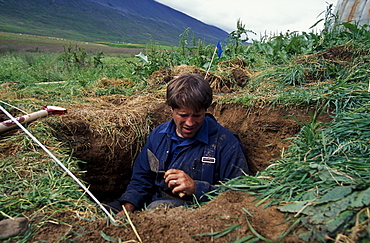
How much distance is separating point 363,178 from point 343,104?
4.06 feet

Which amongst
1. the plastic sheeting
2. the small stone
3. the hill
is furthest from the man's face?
the hill

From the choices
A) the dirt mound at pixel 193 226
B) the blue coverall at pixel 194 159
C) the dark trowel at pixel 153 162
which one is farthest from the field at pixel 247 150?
the dark trowel at pixel 153 162

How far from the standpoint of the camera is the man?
81.0 inches

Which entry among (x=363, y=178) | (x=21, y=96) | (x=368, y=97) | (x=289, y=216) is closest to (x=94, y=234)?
(x=289, y=216)

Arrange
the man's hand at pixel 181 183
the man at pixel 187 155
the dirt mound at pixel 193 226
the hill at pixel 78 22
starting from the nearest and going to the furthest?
the dirt mound at pixel 193 226 → the man's hand at pixel 181 183 → the man at pixel 187 155 → the hill at pixel 78 22

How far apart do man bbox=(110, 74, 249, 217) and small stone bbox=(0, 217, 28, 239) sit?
2.89 feet

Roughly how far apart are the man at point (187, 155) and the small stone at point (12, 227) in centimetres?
88

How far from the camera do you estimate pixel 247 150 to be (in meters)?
2.98

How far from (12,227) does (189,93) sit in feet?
4.77

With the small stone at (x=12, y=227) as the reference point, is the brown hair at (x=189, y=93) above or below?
above

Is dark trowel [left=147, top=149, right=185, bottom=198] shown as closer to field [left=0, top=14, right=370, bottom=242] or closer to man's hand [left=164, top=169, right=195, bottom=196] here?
man's hand [left=164, top=169, right=195, bottom=196]

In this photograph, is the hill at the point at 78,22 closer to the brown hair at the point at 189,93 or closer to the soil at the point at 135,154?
the soil at the point at 135,154

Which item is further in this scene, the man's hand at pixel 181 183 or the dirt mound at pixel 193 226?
the man's hand at pixel 181 183

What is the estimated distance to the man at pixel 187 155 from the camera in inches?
81.0
